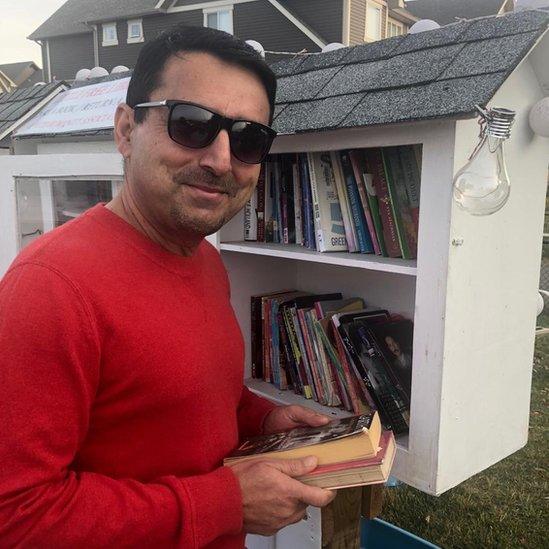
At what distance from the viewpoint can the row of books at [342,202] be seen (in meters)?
1.75

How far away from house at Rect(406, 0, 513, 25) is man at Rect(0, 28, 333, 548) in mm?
21099

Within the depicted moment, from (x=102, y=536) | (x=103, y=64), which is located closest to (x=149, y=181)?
(x=102, y=536)

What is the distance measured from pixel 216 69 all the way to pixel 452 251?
0.75 m

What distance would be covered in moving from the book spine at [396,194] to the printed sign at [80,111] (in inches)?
47.1

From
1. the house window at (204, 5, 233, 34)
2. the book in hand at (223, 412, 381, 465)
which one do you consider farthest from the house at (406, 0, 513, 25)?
the book in hand at (223, 412, 381, 465)

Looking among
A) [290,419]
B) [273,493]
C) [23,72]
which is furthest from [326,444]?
[23,72]

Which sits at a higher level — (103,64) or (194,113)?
(103,64)

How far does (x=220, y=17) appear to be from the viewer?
19469 mm

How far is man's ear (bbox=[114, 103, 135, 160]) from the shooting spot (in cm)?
128

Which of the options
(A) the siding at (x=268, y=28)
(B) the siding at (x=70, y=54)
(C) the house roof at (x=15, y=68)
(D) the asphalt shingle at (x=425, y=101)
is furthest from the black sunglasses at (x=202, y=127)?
(C) the house roof at (x=15, y=68)

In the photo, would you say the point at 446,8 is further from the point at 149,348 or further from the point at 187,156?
the point at 149,348

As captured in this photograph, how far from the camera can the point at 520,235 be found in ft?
5.57

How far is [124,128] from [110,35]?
24.7 m

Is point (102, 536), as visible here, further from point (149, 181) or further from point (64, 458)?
point (149, 181)
